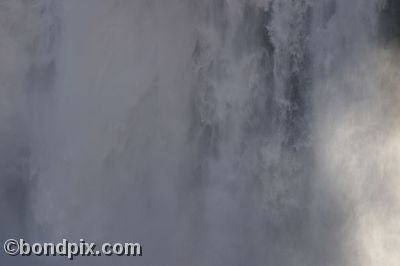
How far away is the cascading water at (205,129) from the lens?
11.8m

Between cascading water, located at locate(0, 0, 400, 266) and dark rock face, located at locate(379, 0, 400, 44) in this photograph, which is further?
dark rock face, located at locate(379, 0, 400, 44)

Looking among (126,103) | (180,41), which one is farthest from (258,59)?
(126,103)

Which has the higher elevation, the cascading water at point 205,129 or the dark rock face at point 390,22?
the dark rock face at point 390,22

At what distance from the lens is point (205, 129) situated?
12477mm

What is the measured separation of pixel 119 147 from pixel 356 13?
16.3ft

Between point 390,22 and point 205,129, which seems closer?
point 390,22

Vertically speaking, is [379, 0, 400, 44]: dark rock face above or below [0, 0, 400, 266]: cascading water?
above

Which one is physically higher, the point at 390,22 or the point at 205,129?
the point at 390,22

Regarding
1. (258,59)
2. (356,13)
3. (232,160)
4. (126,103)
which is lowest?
(232,160)

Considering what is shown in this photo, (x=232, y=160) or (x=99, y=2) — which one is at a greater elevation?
(x=99, y=2)

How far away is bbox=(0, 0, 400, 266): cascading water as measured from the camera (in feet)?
38.8

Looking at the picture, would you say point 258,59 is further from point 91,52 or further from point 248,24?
point 91,52

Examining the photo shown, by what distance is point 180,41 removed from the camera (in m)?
12.6

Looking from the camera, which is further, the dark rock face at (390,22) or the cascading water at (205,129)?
the dark rock face at (390,22)
